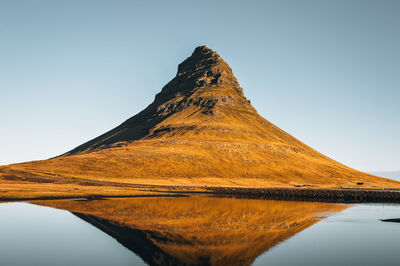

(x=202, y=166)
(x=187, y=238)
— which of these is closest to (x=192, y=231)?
(x=187, y=238)

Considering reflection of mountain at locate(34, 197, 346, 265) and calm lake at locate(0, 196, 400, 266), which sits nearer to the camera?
calm lake at locate(0, 196, 400, 266)

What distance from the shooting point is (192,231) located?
33312 millimetres

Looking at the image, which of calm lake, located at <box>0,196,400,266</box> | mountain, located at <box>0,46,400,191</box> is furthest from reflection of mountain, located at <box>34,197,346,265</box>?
mountain, located at <box>0,46,400,191</box>

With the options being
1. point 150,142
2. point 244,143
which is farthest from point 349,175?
point 150,142

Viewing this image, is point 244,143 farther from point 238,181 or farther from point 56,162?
point 56,162

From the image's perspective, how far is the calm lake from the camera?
23812 millimetres

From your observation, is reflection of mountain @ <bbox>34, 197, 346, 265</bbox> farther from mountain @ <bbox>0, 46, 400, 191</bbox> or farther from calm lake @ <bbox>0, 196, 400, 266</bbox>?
mountain @ <bbox>0, 46, 400, 191</bbox>

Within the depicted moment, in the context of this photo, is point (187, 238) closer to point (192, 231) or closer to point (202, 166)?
point (192, 231)

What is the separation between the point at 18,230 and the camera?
3419 centimetres

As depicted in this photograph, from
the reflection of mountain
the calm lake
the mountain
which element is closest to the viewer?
the calm lake

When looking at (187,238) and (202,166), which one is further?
(202,166)

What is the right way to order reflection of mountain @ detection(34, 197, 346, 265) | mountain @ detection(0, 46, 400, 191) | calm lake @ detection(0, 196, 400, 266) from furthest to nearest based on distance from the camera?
1. mountain @ detection(0, 46, 400, 191)
2. reflection of mountain @ detection(34, 197, 346, 265)
3. calm lake @ detection(0, 196, 400, 266)

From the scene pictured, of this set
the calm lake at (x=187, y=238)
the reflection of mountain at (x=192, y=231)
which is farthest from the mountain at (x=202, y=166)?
the calm lake at (x=187, y=238)

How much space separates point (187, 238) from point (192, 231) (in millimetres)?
3301
